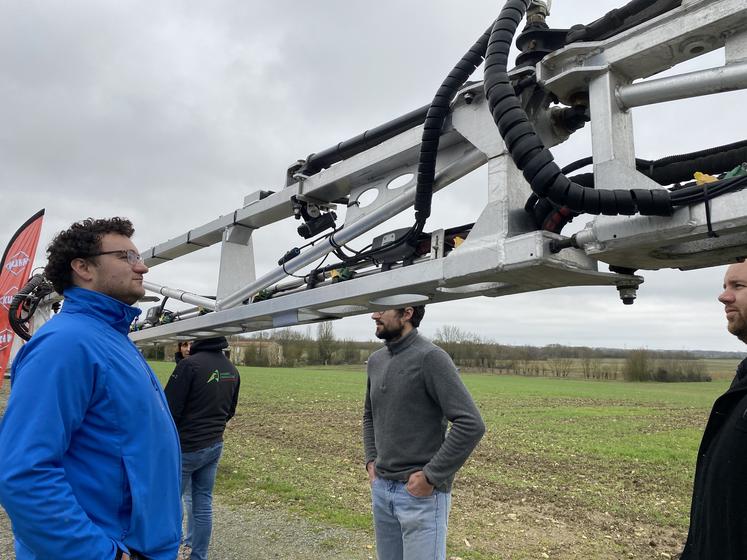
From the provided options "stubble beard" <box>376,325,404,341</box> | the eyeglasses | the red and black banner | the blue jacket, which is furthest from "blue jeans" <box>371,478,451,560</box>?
the red and black banner

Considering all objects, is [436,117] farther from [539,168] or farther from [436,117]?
[539,168]

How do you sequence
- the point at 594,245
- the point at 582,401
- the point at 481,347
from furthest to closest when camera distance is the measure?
the point at 481,347 → the point at 582,401 → the point at 594,245

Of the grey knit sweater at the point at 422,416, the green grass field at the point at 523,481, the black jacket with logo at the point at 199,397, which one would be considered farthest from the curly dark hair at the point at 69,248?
the green grass field at the point at 523,481

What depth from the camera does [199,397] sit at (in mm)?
5336

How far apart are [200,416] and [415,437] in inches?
→ 96.5

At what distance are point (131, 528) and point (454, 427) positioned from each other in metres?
1.97

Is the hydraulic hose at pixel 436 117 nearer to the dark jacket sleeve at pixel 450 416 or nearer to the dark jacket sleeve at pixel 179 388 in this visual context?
the dark jacket sleeve at pixel 450 416

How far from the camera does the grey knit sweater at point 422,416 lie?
3.55 m

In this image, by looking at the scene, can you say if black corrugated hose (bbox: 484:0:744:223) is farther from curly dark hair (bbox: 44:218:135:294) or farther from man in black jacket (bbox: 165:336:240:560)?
man in black jacket (bbox: 165:336:240:560)

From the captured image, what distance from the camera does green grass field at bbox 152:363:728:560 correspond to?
6387 mm

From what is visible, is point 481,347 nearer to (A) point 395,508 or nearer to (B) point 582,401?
(B) point 582,401

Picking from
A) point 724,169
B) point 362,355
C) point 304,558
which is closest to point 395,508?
point 304,558

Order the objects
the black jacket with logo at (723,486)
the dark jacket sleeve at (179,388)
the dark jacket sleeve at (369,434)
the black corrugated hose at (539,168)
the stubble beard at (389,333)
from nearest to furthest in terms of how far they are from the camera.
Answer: the black corrugated hose at (539,168)
the black jacket with logo at (723,486)
the stubble beard at (389,333)
the dark jacket sleeve at (369,434)
the dark jacket sleeve at (179,388)

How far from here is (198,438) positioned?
5.23 m
